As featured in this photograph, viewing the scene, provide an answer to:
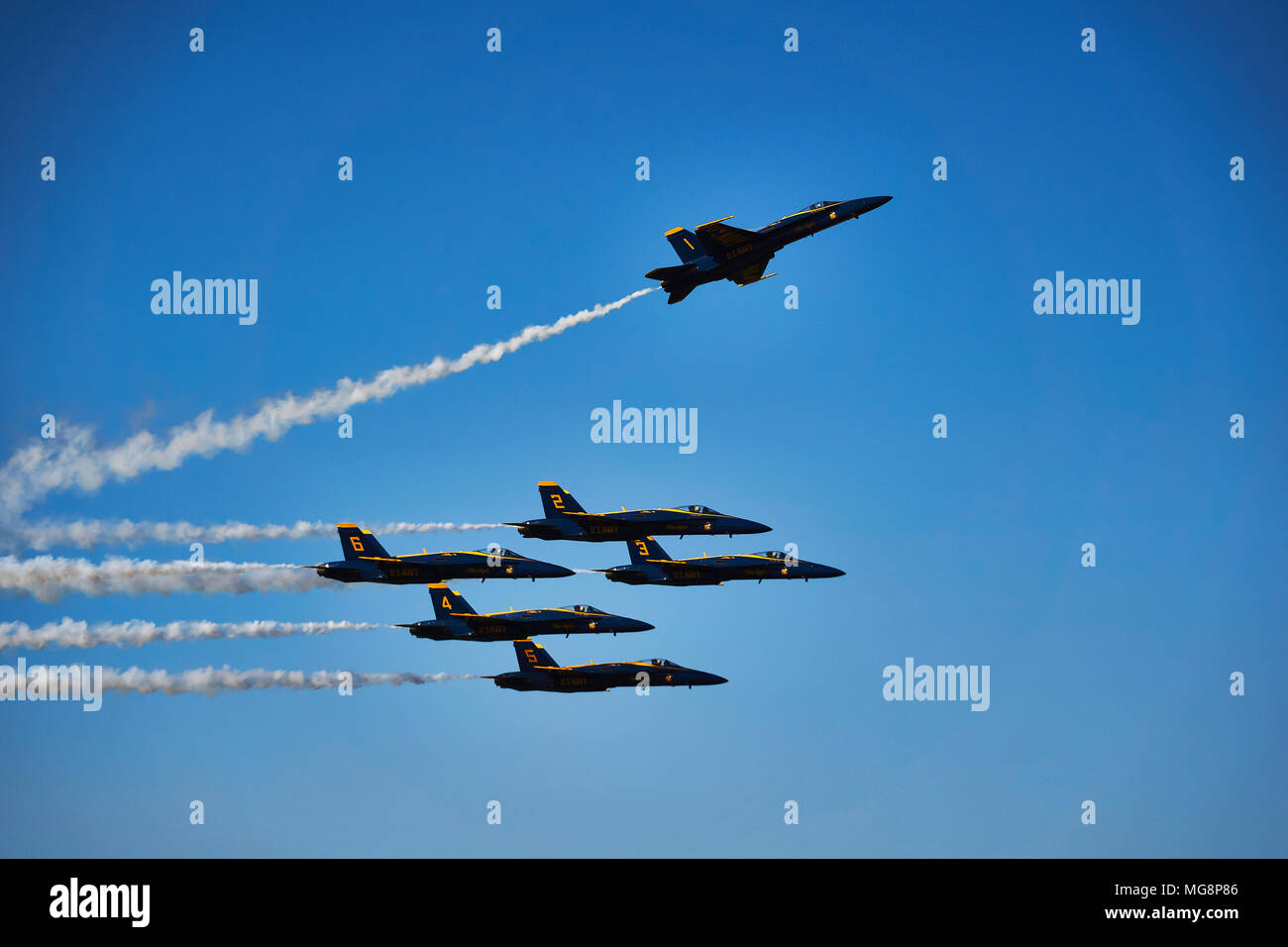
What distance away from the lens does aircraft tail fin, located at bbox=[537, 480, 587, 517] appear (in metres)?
130

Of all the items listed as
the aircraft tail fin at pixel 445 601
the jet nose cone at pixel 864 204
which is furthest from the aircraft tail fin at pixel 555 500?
the jet nose cone at pixel 864 204

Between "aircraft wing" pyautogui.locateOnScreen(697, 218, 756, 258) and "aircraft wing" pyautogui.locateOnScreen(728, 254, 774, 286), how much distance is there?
2832 millimetres

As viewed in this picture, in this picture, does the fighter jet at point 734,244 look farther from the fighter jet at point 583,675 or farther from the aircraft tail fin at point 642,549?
the fighter jet at point 583,675

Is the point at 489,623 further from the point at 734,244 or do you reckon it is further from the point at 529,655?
the point at 734,244

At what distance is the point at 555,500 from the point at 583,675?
13.3m

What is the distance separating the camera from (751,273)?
13512cm

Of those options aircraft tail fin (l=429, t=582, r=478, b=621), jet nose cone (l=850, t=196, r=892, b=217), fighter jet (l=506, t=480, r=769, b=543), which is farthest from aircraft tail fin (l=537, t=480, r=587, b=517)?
jet nose cone (l=850, t=196, r=892, b=217)

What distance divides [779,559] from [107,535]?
43955mm

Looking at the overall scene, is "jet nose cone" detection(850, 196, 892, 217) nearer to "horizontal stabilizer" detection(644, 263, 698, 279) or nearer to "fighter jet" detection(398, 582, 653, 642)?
"horizontal stabilizer" detection(644, 263, 698, 279)

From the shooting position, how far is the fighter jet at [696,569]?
5192 inches

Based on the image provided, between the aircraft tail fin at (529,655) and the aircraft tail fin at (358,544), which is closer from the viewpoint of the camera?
the aircraft tail fin at (358,544)

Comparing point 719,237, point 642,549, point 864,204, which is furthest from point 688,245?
point 642,549
